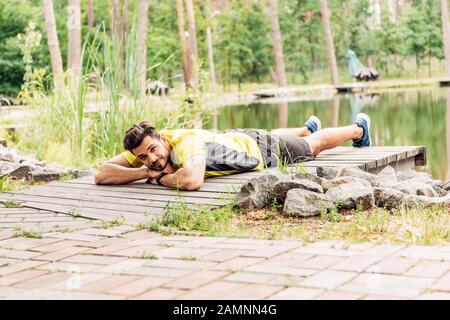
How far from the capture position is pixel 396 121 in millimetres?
14844

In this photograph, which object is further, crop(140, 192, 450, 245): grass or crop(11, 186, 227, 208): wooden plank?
crop(11, 186, 227, 208): wooden plank

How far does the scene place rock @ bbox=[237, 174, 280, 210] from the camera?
4.29 meters

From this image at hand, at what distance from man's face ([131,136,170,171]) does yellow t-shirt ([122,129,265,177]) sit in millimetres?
75

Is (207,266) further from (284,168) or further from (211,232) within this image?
(284,168)

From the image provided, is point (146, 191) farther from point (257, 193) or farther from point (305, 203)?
point (305, 203)

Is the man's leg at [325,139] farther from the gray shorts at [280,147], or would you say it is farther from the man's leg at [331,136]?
the gray shorts at [280,147]

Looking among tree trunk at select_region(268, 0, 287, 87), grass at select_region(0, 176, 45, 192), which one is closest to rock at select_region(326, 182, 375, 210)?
grass at select_region(0, 176, 45, 192)

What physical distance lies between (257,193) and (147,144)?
103 cm

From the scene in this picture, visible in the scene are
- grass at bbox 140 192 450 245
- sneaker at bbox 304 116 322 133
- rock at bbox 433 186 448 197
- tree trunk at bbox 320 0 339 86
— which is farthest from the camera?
tree trunk at bbox 320 0 339 86

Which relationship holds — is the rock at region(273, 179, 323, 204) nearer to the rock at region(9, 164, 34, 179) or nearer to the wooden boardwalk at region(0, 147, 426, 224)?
the wooden boardwalk at region(0, 147, 426, 224)

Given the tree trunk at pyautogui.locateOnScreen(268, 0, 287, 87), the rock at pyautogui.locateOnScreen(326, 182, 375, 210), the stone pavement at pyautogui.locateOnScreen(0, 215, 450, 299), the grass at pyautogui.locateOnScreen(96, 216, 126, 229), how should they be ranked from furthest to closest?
the tree trunk at pyautogui.locateOnScreen(268, 0, 287, 87), the rock at pyautogui.locateOnScreen(326, 182, 375, 210), the grass at pyautogui.locateOnScreen(96, 216, 126, 229), the stone pavement at pyautogui.locateOnScreen(0, 215, 450, 299)

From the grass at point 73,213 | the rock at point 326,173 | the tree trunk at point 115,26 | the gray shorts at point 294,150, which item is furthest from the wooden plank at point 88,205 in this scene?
the tree trunk at point 115,26

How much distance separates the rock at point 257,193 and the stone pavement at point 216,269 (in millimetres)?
829

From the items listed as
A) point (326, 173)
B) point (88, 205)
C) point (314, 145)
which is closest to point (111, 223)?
point (88, 205)
